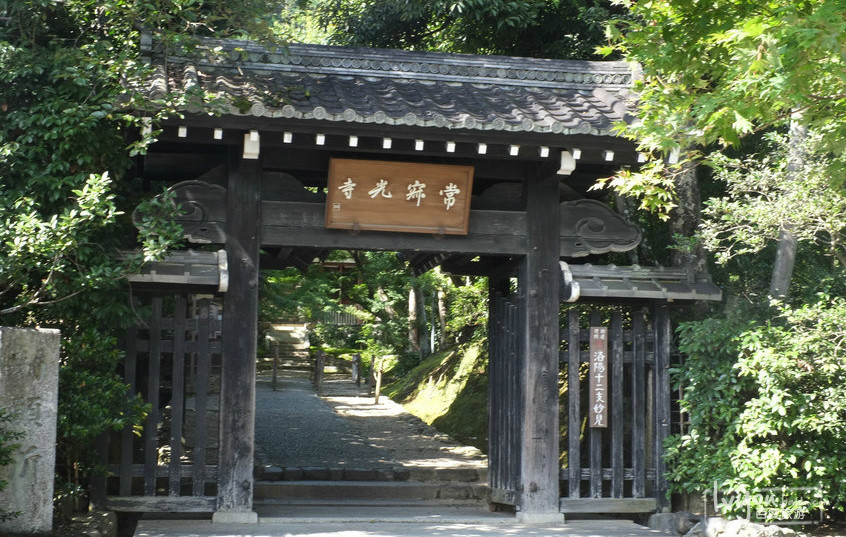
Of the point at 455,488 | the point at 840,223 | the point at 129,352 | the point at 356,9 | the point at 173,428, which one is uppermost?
the point at 356,9

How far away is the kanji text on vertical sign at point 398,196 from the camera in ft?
29.5

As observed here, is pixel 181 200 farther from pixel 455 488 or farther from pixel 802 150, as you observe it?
pixel 802 150

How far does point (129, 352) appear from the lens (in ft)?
29.0

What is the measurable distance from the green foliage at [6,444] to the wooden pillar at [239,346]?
2.15 metres

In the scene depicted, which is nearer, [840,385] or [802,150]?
[840,385]

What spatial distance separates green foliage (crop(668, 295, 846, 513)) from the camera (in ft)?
27.6

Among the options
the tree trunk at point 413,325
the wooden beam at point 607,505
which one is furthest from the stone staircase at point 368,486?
the tree trunk at point 413,325

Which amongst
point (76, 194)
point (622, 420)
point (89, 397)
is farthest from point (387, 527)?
point (76, 194)

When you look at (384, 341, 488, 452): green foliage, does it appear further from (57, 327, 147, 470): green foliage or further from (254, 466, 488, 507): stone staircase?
(57, 327, 147, 470): green foliage

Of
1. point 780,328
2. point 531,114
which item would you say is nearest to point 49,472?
point 531,114

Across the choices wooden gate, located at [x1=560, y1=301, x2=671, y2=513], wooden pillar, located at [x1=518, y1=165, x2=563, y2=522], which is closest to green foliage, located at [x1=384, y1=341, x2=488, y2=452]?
wooden gate, located at [x1=560, y1=301, x2=671, y2=513]

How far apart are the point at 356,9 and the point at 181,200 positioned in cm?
886

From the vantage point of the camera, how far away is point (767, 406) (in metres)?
8.55

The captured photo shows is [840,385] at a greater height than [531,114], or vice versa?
[531,114]
